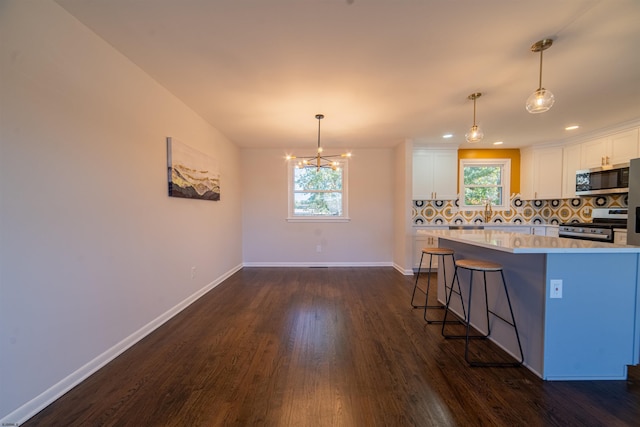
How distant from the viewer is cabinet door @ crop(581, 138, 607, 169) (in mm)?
3951

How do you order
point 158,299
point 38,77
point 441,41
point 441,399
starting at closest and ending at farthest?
point 38,77 → point 441,399 → point 441,41 → point 158,299

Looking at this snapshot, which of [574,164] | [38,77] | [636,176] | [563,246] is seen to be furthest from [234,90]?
[574,164]

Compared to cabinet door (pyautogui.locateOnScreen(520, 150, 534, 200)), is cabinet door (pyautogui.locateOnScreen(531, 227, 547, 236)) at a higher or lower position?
lower

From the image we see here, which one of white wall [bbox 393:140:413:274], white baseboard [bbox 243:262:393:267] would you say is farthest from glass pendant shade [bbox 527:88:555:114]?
white baseboard [bbox 243:262:393:267]

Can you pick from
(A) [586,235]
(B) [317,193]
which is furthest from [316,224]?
(A) [586,235]

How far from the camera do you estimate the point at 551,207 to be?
5035 mm

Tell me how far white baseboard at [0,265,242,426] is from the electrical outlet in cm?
336

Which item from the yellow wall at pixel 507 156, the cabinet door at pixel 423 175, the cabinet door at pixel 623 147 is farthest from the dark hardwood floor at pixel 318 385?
the yellow wall at pixel 507 156

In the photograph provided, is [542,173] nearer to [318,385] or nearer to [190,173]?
[318,385]

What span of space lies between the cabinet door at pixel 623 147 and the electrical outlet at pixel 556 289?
11.7 feet

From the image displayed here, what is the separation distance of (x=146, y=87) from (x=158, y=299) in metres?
2.12

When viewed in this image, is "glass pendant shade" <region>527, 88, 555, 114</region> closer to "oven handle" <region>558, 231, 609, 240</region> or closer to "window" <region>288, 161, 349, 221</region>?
"oven handle" <region>558, 231, 609, 240</region>

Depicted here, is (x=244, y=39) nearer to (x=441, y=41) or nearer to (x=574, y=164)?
(x=441, y=41)

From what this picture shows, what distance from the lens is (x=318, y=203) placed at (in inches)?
208
